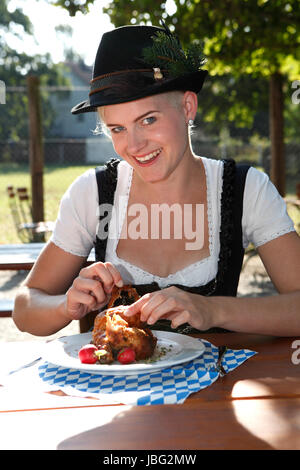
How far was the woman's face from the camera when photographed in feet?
6.32

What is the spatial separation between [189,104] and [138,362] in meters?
1.01

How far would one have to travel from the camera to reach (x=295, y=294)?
194 centimetres

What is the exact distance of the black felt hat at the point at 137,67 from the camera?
1.90 meters

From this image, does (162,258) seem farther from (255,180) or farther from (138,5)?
(138,5)

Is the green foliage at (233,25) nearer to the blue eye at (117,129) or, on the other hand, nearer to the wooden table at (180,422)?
the blue eye at (117,129)

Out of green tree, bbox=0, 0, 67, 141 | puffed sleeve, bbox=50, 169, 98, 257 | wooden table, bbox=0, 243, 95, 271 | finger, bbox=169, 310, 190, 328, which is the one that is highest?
green tree, bbox=0, 0, 67, 141

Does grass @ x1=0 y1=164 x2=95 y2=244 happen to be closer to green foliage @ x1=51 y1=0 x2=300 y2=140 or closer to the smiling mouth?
green foliage @ x1=51 y1=0 x2=300 y2=140

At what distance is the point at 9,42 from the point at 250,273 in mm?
25470

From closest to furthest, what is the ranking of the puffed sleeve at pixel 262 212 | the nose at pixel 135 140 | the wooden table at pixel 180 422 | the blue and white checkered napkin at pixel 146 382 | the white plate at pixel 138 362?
the wooden table at pixel 180 422
the blue and white checkered napkin at pixel 146 382
the white plate at pixel 138 362
the nose at pixel 135 140
the puffed sleeve at pixel 262 212

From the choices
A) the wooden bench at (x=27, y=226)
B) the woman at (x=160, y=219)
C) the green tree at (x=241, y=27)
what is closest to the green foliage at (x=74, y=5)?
the green tree at (x=241, y=27)

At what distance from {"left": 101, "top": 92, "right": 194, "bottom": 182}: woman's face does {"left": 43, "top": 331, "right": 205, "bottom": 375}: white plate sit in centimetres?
60

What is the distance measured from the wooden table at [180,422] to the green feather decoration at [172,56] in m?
1.04

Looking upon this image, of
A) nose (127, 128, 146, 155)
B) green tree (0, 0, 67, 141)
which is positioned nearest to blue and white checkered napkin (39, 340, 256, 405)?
nose (127, 128, 146, 155)

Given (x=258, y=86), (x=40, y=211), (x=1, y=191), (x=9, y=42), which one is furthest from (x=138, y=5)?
(x=9, y=42)
